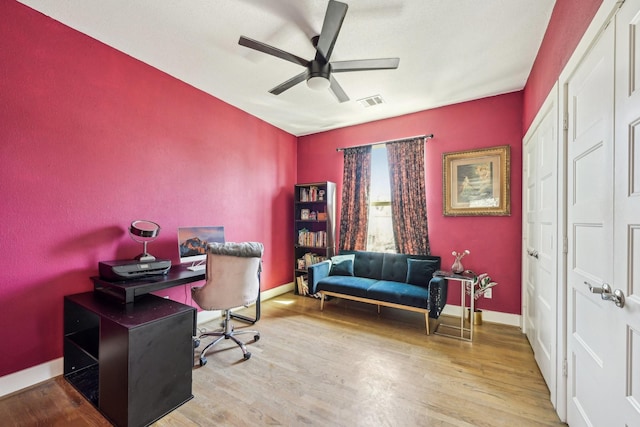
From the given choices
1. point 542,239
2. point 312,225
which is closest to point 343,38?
point 542,239

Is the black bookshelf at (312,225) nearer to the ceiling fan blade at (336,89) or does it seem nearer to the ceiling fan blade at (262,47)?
the ceiling fan blade at (336,89)

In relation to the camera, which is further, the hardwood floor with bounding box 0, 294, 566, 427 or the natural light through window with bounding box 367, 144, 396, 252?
the natural light through window with bounding box 367, 144, 396, 252

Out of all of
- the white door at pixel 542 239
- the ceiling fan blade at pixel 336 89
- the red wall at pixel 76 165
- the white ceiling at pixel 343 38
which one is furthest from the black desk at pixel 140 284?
the white door at pixel 542 239

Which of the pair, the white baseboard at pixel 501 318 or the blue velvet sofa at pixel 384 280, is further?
the white baseboard at pixel 501 318

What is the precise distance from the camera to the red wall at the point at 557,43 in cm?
134

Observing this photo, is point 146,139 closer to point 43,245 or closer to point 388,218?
point 43,245

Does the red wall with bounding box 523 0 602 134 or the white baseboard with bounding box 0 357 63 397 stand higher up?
the red wall with bounding box 523 0 602 134

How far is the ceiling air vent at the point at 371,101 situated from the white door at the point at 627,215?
2305mm

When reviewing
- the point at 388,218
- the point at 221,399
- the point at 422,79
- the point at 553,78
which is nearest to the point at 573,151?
the point at 553,78

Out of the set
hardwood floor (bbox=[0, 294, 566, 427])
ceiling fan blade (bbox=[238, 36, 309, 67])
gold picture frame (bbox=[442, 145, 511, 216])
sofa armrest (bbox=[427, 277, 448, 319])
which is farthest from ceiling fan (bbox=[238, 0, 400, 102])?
hardwood floor (bbox=[0, 294, 566, 427])

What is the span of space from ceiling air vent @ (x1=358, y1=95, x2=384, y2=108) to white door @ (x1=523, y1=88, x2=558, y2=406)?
1.67m

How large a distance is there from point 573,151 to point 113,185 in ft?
11.7

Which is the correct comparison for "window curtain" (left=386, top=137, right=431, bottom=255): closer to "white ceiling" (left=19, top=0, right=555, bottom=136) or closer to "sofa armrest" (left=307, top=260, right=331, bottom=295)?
"white ceiling" (left=19, top=0, right=555, bottom=136)

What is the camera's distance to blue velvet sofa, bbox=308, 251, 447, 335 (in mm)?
2795
